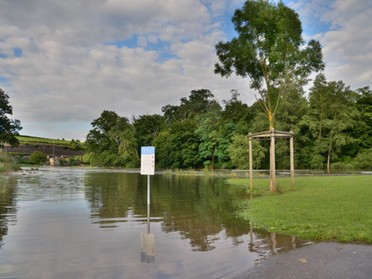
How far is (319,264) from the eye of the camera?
5.88 m

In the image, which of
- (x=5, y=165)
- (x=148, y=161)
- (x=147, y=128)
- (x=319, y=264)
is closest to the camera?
(x=319, y=264)

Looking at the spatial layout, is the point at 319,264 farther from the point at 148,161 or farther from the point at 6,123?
the point at 6,123

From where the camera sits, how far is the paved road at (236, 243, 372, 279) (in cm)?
537

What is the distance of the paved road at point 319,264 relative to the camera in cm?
537

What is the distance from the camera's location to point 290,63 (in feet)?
60.4

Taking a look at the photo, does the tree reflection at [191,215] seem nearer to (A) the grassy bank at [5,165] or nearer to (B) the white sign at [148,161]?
(B) the white sign at [148,161]

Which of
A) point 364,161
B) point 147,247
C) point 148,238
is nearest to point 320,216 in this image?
point 148,238

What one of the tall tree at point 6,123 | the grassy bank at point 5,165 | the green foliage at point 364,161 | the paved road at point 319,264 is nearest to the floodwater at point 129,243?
the paved road at point 319,264

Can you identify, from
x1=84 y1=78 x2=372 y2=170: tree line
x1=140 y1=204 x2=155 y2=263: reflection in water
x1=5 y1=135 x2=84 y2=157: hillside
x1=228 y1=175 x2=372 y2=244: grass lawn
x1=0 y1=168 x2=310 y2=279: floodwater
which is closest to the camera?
x1=0 y1=168 x2=310 y2=279: floodwater

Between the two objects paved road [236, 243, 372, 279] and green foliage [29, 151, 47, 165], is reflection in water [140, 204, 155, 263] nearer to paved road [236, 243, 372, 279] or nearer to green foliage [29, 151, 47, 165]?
paved road [236, 243, 372, 279]

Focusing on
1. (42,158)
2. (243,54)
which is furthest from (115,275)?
(42,158)

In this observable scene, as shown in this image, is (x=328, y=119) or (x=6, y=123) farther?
(x=6, y=123)

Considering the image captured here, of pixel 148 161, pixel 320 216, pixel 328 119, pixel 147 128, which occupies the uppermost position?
pixel 147 128

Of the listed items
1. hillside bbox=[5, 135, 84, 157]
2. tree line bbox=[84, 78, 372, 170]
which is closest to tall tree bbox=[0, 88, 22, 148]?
tree line bbox=[84, 78, 372, 170]
